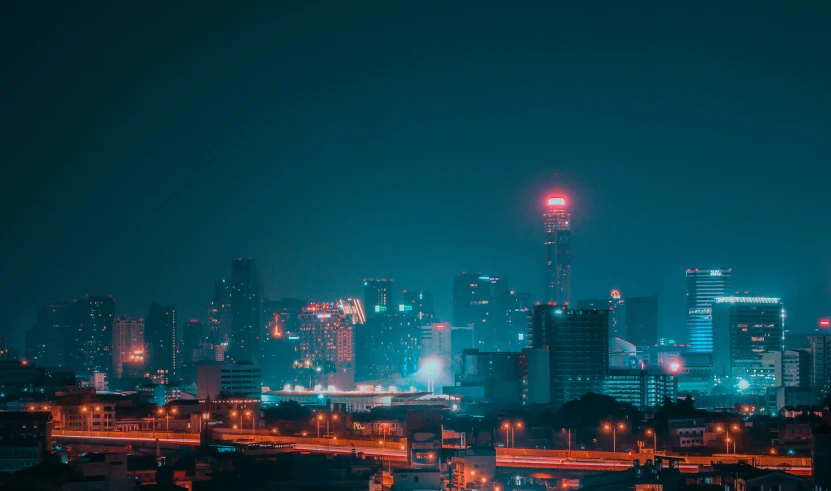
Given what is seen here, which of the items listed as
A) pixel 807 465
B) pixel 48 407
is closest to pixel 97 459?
pixel 807 465

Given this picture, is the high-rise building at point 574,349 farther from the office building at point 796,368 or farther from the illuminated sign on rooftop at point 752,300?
the illuminated sign on rooftop at point 752,300

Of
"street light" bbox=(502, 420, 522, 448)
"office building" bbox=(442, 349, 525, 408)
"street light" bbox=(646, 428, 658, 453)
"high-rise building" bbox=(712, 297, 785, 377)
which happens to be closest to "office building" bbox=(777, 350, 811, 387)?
"high-rise building" bbox=(712, 297, 785, 377)

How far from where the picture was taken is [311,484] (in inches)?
1620

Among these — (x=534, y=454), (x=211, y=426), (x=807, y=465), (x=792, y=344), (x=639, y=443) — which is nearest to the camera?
(x=807, y=465)

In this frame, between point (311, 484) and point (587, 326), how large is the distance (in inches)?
2483

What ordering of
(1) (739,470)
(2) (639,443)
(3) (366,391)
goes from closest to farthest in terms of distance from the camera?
(1) (739,470), (2) (639,443), (3) (366,391)

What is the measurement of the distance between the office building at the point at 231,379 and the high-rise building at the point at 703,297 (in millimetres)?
70067

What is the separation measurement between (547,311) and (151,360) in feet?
172

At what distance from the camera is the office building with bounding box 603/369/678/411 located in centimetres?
9525

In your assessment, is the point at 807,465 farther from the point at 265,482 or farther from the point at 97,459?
the point at 97,459

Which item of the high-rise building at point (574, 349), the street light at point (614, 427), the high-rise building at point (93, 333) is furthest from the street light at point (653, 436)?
the high-rise building at point (93, 333)

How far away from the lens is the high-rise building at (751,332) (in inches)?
5172

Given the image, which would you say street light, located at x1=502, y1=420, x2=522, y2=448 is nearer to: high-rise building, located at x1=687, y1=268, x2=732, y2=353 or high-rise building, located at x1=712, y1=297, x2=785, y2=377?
high-rise building, located at x1=712, y1=297, x2=785, y2=377

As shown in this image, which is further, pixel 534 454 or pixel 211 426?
pixel 211 426
